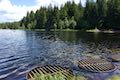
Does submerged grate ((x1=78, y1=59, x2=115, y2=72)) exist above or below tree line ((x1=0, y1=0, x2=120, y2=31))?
below

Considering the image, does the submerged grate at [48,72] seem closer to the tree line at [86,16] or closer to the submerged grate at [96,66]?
the submerged grate at [96,66]

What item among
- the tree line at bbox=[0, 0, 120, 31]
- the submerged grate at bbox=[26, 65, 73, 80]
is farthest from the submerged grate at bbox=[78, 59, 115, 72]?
the tree line at bbox=[0, 0, 120, 31]

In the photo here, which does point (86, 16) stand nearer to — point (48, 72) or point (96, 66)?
point (96, 66)

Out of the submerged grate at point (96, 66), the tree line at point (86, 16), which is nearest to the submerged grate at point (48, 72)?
the submerged grate at point (96, 66)

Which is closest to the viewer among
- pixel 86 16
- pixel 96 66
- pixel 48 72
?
pixel 48 72

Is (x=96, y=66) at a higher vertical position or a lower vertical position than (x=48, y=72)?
lower

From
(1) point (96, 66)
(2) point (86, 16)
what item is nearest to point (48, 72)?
(1) point (96, 66)

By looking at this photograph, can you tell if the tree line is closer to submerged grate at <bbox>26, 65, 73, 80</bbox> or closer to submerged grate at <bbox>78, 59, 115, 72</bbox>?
submerged grate at <bbox>78, 59, 115, 72</bbox>

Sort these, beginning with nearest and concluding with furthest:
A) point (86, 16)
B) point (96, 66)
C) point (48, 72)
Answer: point (48, 72)
point (96, 66)
point (86, 16)

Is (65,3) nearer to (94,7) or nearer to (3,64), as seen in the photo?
(94,7)

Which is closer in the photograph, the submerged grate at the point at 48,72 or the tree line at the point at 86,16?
the submerged grate at the point at 48,72

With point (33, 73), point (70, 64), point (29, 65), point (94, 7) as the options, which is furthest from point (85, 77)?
point (94, 7)

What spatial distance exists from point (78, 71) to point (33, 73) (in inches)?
256

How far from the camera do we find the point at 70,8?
605 ft
